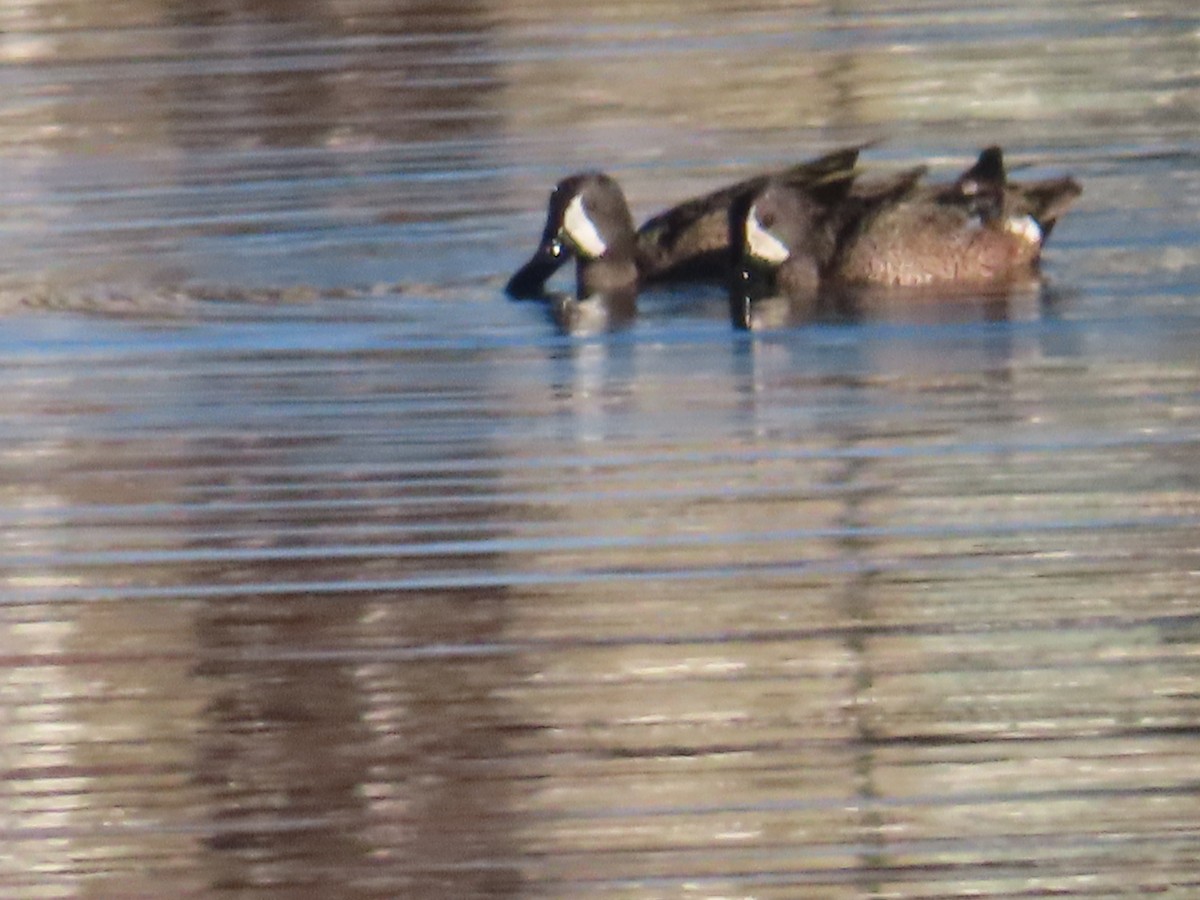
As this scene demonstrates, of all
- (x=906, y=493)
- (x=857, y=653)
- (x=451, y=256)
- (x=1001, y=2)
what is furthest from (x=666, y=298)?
(x=1001, y=2)

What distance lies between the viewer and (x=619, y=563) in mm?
8453

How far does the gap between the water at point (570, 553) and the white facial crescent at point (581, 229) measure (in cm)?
36

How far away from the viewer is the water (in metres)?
6.70

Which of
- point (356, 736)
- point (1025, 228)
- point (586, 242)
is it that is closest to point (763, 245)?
point (586, 242)

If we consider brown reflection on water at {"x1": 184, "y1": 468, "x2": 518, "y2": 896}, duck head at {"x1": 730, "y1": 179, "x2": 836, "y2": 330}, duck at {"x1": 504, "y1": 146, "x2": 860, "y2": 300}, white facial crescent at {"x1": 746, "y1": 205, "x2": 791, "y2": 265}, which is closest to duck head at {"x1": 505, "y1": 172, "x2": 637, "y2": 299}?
duck at {"x1": 504, "y1": 146, "x2": 860, "y2": 300}

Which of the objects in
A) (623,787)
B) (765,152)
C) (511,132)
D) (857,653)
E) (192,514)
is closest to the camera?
(623,787)

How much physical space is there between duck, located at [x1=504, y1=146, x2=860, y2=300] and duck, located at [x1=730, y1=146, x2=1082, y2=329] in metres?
0.16

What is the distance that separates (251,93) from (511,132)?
2.48 metres

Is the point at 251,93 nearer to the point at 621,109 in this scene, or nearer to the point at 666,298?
the point at 621,109

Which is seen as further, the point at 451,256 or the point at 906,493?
the point at 451,256

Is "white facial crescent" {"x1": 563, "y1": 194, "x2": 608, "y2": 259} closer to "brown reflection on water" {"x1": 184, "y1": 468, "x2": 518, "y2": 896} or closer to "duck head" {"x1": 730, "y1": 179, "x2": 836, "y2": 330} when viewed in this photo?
"duck head" {"x1": 730, "y1": 179, "x2": 836, "y2": 330}

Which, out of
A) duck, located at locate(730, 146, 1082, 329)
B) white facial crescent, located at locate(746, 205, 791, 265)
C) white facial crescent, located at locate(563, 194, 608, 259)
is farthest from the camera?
white facial crescent, located at locate(563, 194, 608, 259)

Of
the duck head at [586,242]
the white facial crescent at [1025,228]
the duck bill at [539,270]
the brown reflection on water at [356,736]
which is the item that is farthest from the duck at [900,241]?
the brown reflection on water at [356,736]

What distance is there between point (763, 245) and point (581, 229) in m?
0.70
